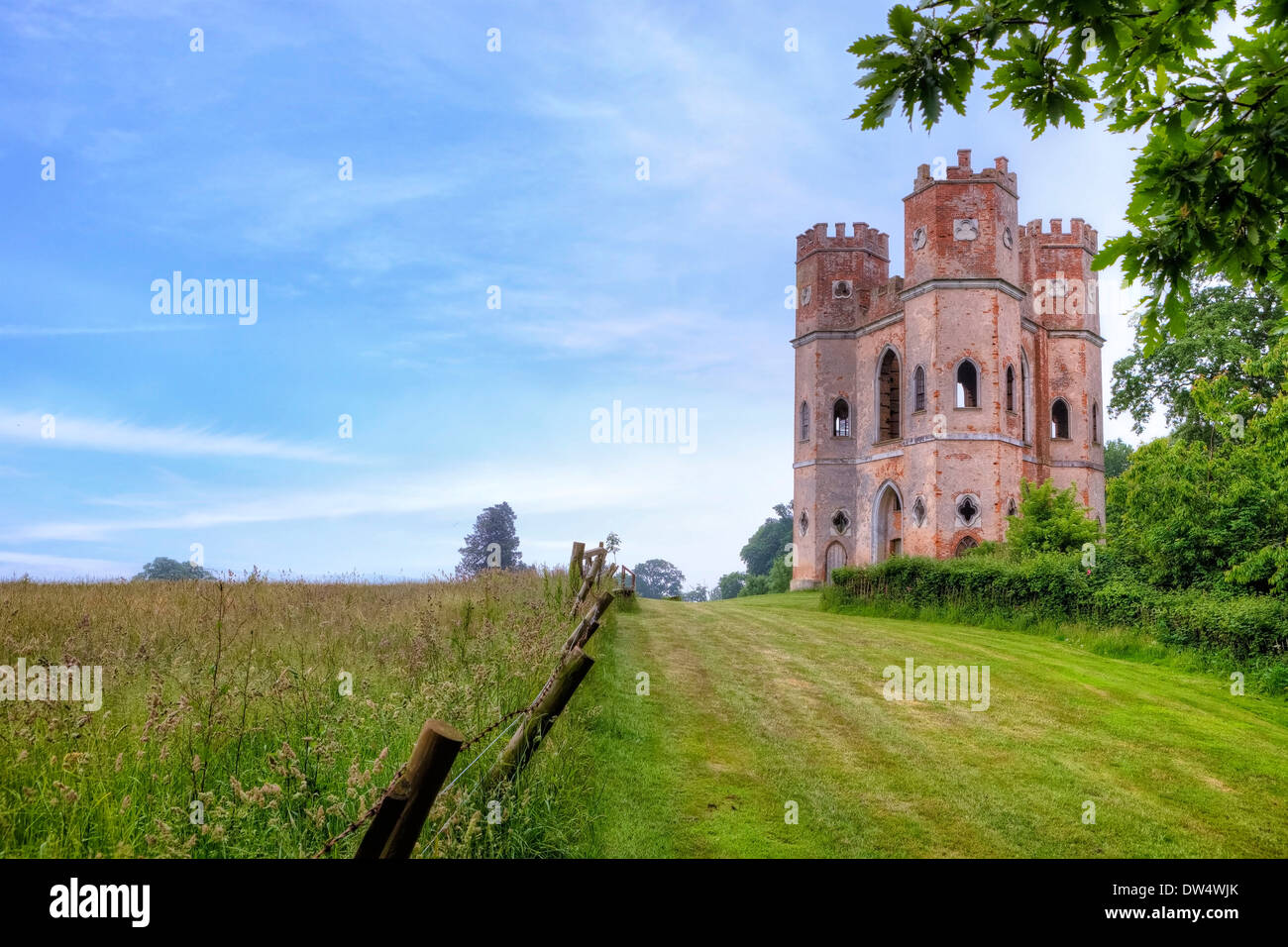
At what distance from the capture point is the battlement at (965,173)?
31.0 metres

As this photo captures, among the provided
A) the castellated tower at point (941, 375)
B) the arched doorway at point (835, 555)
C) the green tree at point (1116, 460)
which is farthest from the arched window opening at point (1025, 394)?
the green tree at point (1116, 460)

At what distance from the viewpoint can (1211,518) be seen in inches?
595

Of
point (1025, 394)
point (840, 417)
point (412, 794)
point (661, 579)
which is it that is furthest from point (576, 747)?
point (661, 579)

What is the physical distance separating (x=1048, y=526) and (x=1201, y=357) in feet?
55.3

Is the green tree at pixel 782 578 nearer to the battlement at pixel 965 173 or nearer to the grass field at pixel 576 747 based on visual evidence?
the battlement at pixel 965 173

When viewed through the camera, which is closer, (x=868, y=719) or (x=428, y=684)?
(x=428, y=684)

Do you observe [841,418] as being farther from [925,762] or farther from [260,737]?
[260,737]

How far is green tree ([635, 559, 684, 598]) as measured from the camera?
4739 inches

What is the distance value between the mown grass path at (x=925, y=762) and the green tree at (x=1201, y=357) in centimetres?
2419

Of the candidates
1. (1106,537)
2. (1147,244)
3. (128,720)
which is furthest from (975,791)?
(1106,537)

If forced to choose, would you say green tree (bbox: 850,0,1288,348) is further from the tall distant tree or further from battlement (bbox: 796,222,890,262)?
the tall distant tree
